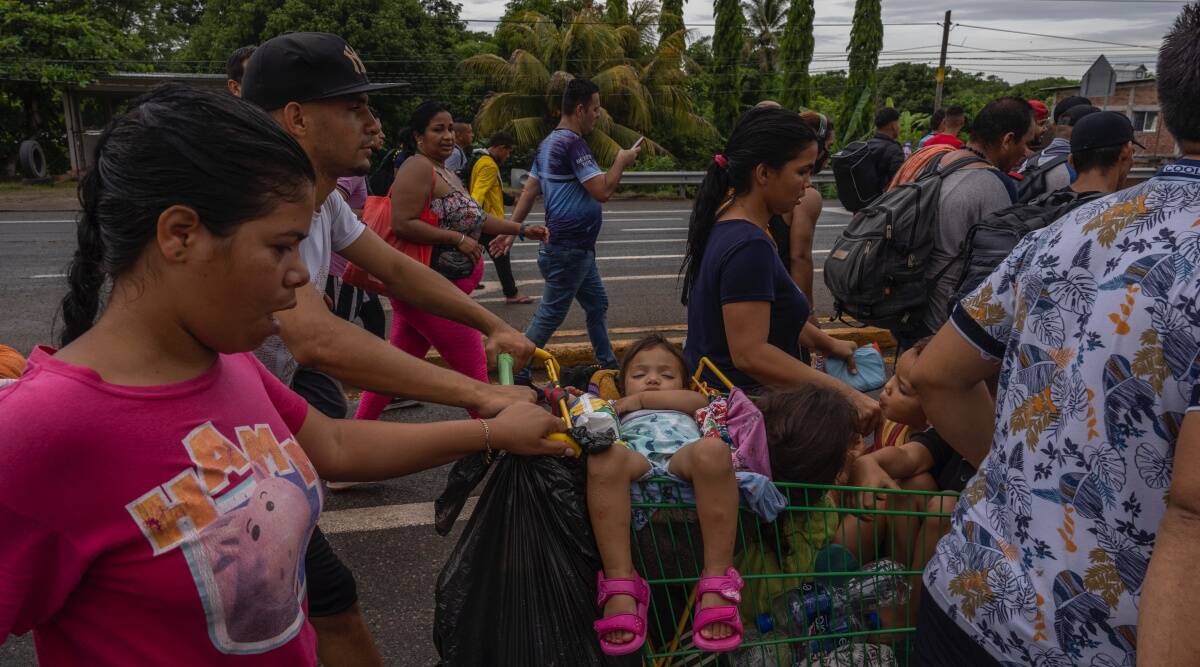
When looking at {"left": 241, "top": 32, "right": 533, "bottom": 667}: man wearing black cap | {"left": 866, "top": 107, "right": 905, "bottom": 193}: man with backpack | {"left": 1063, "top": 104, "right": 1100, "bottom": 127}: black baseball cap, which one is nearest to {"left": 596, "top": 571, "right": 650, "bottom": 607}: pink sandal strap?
{"left": 241, "top": 32, "right": 533, "bottom": 667}: man wearing black cap

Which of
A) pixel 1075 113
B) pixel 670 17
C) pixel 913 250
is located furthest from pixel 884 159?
pixel 670 17

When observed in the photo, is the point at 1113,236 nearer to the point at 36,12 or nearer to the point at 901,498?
the point at 901,498

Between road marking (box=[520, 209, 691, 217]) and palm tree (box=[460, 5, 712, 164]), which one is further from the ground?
palm tree (box=[460, 5, 712, 164])

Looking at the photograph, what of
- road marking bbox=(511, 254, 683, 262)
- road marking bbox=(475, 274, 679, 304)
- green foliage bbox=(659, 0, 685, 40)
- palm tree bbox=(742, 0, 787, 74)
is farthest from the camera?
palm tree bbox=(742, 0, 787, 74)

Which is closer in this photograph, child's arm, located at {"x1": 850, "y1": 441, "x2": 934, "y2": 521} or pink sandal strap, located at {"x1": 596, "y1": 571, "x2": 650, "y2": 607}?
pink sandal strap, located at {"x1": 596, "y1": 571, "x2": 650, "y2": 607}

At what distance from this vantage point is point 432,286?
108 inches

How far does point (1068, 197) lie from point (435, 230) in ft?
10.3

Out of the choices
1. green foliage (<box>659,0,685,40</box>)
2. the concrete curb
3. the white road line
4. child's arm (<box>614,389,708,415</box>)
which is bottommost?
the white road line

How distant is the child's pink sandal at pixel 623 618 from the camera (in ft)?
6.22

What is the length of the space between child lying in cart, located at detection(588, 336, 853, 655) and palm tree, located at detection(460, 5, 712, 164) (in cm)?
2281

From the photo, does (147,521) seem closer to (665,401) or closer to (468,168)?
(665,401)

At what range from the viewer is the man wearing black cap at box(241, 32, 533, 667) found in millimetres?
2133

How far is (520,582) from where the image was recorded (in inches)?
74.5

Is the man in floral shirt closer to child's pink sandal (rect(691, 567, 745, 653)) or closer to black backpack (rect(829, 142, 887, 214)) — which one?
child's pink sandal (rect(691, 567, 745, 653))
